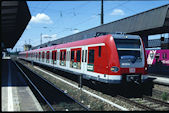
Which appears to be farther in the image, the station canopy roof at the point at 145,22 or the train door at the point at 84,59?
the station canopy roof at the point at 145,22

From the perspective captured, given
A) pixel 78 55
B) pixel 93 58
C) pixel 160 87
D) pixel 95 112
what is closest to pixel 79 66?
pixel 78 55

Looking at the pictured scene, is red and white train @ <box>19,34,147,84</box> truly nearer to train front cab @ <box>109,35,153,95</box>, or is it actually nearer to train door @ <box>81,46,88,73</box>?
train front cab @ <box>109,35,153,95</box>

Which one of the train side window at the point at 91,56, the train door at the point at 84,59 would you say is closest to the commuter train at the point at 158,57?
the train door at the point at 84,59

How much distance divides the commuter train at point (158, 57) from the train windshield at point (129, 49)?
1548 centimetres

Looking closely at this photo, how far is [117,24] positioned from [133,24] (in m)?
2.76

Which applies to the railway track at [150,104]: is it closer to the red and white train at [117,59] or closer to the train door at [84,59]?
the red and white train at [117,59]

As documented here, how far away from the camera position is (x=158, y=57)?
26062 mm

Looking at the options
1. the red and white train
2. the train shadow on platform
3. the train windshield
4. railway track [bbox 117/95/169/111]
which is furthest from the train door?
the train shadow on platform

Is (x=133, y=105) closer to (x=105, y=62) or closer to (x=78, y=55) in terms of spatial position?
(x=105, y=62)

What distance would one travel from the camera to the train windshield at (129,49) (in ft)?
34.0

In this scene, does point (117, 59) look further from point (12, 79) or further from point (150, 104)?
point (12, 79)

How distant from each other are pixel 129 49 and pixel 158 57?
17.1 metres

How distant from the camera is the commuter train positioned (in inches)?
977

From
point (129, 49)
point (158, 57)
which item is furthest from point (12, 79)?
point (158, 57)
